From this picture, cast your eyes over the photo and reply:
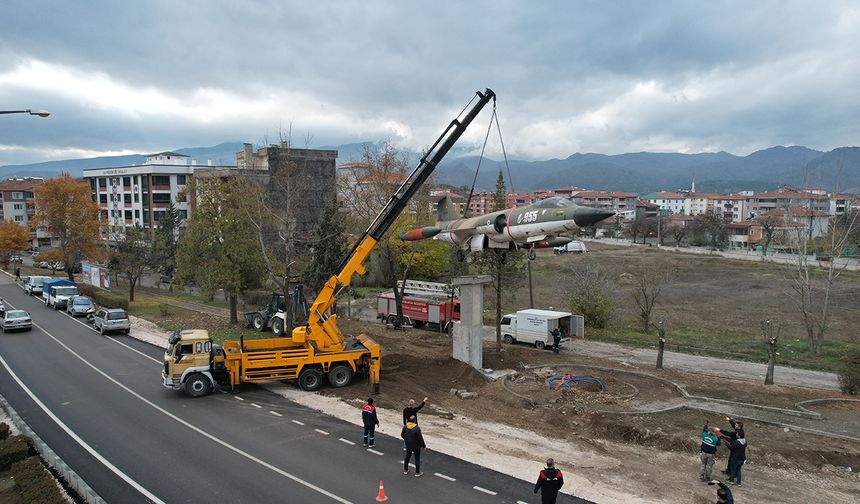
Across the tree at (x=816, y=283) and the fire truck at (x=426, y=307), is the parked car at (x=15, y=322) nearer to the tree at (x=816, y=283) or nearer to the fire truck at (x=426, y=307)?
the fire truck at (x=426, y=307)

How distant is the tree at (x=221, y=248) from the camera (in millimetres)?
34469

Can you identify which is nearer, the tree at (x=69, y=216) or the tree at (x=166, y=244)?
the tree at (x=69, y=216)

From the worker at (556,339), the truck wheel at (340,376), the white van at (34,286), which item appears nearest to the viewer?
the truck wheel at (340,376)

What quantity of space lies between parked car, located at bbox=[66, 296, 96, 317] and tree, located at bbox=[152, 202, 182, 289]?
15.0 m

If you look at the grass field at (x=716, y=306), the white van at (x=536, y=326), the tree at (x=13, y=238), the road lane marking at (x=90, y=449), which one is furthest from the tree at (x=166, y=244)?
the white van at (x=536, y=326)

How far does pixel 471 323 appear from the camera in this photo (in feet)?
83.8

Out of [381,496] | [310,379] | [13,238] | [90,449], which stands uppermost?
[13,238]

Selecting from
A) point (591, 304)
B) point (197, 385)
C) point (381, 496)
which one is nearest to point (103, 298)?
point (197, 385)

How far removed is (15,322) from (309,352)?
25.7 meters

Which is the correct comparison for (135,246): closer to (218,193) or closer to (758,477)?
(218,193)

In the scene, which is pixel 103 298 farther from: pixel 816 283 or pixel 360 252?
pixel 816 283

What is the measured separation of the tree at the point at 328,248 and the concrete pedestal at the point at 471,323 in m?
17.7

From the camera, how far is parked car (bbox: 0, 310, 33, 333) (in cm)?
3441

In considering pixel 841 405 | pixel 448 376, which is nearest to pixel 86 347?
pixel 448 376
